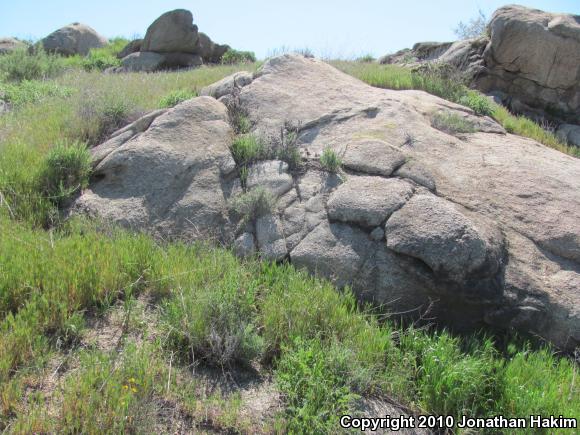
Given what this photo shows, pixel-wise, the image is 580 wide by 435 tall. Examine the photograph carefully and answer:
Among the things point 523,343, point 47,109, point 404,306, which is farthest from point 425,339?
point 47,109

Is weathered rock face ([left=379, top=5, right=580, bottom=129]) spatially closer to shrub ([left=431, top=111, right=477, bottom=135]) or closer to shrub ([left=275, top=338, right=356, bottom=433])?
shrub ([left=431, top=111, right=477, bottom=135])

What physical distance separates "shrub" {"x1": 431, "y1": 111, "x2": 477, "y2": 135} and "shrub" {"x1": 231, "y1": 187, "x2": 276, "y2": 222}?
3123mm

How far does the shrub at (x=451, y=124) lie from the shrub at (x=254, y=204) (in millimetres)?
3123

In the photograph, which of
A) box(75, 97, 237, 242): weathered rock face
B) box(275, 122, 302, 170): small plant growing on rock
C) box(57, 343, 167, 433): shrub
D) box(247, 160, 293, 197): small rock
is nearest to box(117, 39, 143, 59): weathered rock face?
box(75, 97, 237, 242): weathered rock face

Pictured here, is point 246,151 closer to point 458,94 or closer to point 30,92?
point 458,94

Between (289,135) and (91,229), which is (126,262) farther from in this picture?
(289,135)

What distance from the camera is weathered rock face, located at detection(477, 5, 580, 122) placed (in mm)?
12039

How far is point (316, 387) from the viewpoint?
375 cm

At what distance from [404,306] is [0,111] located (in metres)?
7.65

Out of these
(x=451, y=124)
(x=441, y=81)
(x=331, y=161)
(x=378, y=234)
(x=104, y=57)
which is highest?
(x=104, y=57)

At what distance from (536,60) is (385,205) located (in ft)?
30.9

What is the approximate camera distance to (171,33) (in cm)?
1769

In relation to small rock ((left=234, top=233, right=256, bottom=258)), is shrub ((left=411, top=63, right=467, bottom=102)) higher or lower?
higher

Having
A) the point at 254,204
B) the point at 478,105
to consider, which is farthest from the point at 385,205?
the point at 478,105
